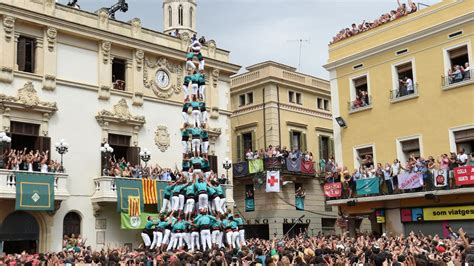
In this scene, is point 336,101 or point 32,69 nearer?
point 32,69

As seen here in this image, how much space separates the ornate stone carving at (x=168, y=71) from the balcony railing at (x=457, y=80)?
15057mm

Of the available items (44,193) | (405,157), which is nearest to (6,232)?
(44,193)

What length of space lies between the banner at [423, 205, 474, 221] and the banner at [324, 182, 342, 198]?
14.2 feet

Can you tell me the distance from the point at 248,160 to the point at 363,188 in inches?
447

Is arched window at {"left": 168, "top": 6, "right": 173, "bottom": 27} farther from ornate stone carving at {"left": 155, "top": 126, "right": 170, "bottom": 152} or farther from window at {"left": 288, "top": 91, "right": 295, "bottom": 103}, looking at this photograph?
ornate stone carving at {"left": 155, "top": 126, "right": 170, "bottom": 152}

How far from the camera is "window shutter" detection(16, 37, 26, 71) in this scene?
2728cm

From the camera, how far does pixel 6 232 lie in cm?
2536

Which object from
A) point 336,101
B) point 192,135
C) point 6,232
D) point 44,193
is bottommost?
point 6,232

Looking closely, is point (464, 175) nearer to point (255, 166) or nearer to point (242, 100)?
point (255, 166)

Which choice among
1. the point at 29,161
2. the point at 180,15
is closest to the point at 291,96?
the point at 180,15

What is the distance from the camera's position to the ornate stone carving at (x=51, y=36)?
92.1ft

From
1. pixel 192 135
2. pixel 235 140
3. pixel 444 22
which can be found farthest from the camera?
pixel 235 140

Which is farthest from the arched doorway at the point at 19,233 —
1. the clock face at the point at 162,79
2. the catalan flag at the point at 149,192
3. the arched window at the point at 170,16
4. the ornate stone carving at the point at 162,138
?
the arched window at the point at 170,16

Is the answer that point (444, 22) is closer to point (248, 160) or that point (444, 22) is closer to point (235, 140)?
point (248, 160)
